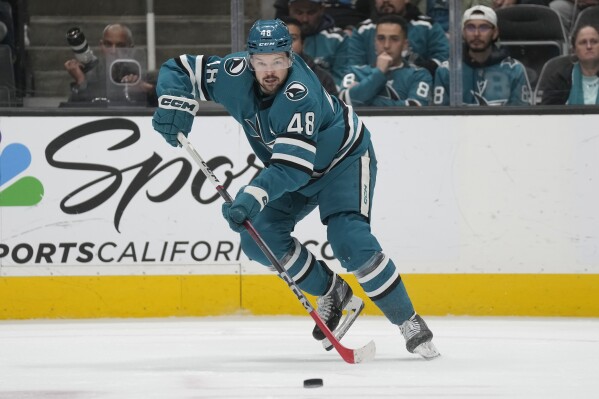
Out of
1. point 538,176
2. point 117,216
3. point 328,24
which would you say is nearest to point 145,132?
point 117,216

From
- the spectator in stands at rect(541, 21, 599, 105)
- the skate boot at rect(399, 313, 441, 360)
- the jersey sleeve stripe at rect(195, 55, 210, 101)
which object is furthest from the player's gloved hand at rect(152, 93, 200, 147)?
the spectator in stands at rect(541, 21, 599, 105)

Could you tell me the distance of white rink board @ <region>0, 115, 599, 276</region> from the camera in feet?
18.6

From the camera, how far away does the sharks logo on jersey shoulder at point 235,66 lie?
165 inches

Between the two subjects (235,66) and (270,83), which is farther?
(235,66)

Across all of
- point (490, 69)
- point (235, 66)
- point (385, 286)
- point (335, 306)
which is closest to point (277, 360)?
point (335, 306)

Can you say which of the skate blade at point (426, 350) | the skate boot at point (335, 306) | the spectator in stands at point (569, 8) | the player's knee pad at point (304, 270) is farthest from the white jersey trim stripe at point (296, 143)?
the spectator in stands at point (569, 8)

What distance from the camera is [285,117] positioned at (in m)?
3.97

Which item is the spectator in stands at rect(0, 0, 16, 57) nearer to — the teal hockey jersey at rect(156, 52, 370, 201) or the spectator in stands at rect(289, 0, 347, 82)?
the spectator in stands at rect(289, 0, 347, 82)

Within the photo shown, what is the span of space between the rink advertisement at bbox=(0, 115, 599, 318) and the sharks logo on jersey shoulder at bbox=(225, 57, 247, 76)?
4.84ft

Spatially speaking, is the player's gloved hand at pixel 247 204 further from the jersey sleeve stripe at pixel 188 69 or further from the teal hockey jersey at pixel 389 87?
the teal hockey jersey at pixel 389 87

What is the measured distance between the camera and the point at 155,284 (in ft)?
18.7

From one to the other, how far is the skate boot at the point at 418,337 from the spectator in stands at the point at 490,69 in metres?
1.75

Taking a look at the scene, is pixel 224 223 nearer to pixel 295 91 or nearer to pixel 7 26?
pixel 7 26

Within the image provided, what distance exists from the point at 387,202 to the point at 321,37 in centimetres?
A: 86
